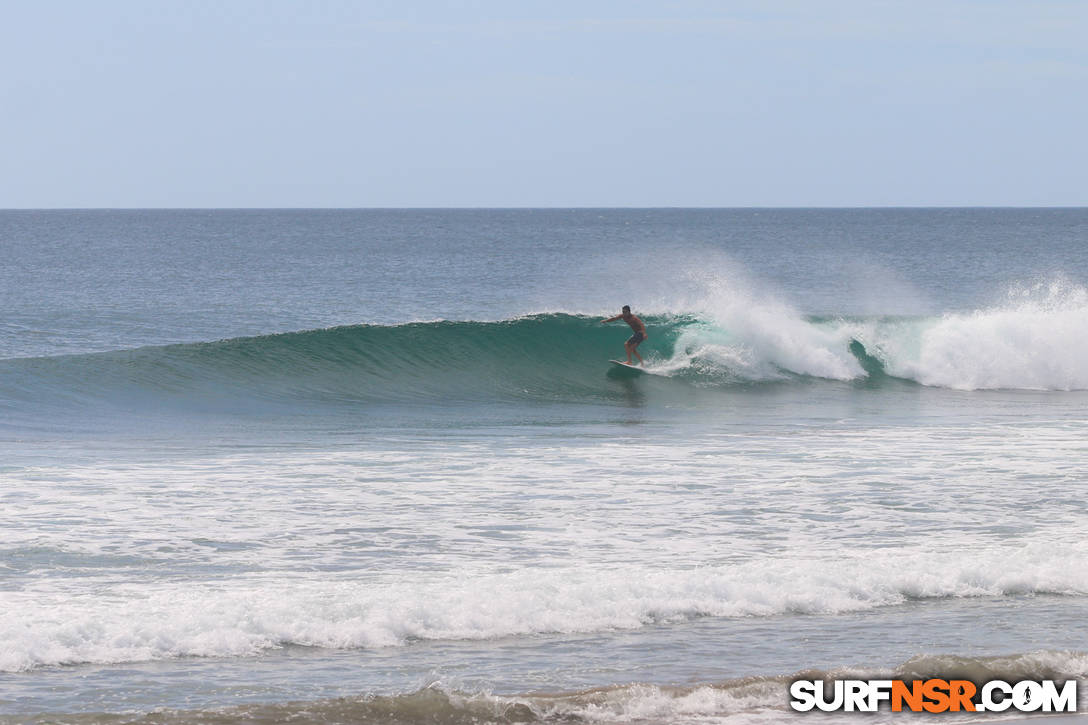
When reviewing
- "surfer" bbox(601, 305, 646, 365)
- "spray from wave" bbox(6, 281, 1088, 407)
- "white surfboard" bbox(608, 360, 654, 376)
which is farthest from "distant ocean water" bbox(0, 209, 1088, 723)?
"surfer" bbox(601, 305, 646, 365)

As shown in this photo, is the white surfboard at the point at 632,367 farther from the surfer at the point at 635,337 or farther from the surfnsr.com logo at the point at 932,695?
the surfnsr.com logo at the point at 932,695

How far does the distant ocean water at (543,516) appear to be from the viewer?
6.16m

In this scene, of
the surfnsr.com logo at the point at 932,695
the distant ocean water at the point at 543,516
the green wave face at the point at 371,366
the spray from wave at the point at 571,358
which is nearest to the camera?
the surfnsr.com logo at the point at 932,695

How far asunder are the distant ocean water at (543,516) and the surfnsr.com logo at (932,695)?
0.38ft

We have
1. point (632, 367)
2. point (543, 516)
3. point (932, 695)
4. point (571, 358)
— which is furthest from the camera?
point (571, 358)

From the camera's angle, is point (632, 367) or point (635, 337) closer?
point (632, 367)

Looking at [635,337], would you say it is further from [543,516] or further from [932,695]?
[932,695]

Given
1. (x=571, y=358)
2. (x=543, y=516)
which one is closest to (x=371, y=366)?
(x=571, y=358)

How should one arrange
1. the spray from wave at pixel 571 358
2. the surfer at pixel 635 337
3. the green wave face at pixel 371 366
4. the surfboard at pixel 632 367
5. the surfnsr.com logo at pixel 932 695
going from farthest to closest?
the surfboard at pixel 632 367 < the surfer at pixel 635 337 < the spray from wave at pixel 571 358 < the green wave face at pixel 371 366 < the surfnsr.com logo at pixel 932 695

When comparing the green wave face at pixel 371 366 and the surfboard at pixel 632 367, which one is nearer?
the green wave face at pixel 371 366

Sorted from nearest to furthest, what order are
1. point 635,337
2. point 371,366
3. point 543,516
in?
point 543,516
point 371,366
point 635,337

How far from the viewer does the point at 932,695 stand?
5.91 metres

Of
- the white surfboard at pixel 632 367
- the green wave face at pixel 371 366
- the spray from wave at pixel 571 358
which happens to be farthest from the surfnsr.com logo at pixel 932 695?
the white surfboard at pixel 632 367

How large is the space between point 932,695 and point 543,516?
4.03 m
